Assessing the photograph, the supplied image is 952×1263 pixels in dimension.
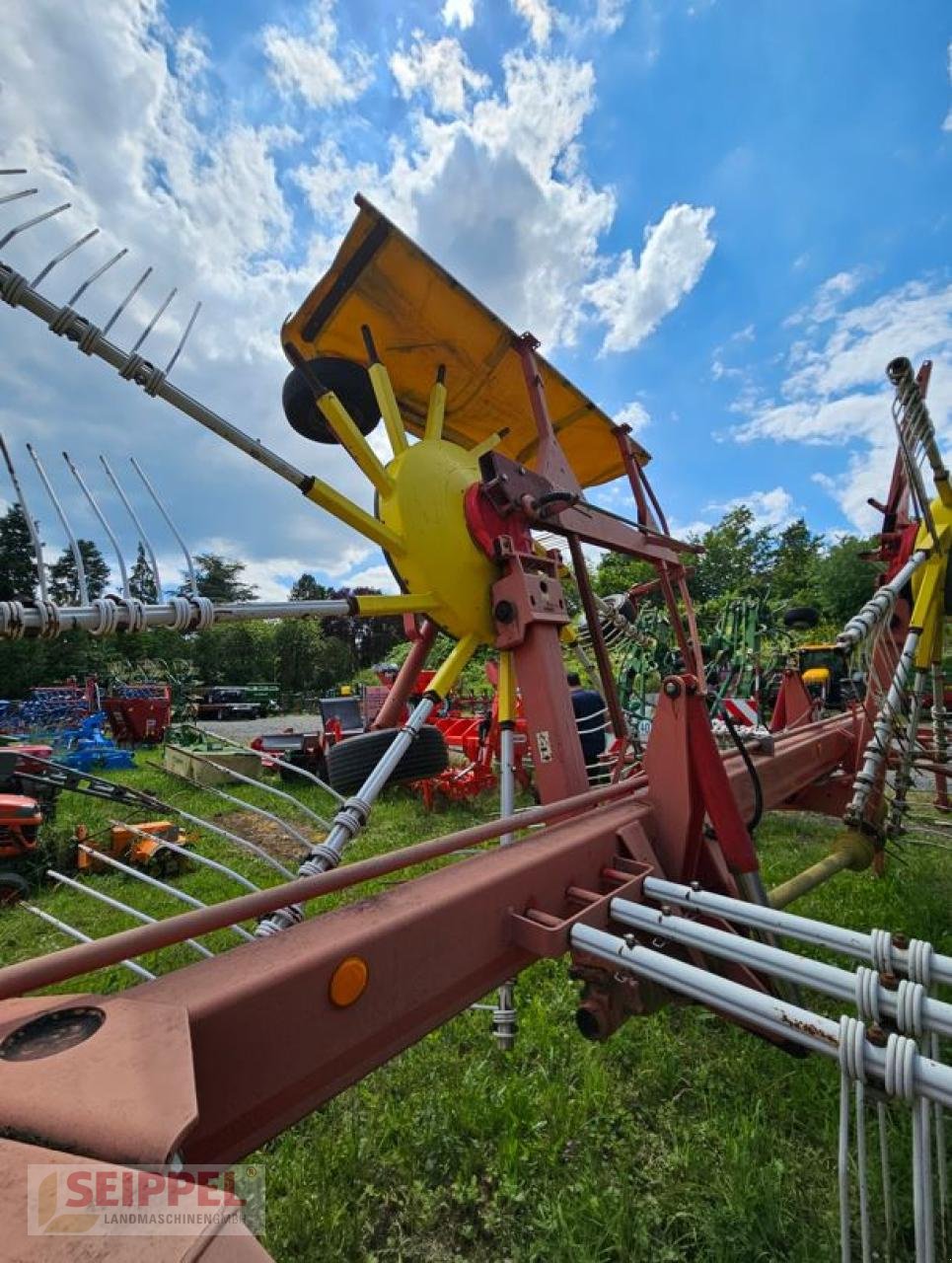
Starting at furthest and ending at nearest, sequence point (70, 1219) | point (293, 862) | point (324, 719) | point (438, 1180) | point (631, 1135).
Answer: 1. point (324, 719)
2. point (293, 862)
3. point (631, 1135)
4. point (438, 1180)
5. point (70, 1219)

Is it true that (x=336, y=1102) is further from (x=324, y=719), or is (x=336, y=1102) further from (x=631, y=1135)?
(x=324, y=719)

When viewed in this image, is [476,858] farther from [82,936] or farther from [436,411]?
[436,411]

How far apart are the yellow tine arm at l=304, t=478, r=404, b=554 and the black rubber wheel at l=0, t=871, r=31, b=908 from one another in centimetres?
425

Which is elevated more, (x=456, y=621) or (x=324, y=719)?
(x=456, y=621)

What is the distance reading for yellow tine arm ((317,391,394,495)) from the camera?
9.46 ft

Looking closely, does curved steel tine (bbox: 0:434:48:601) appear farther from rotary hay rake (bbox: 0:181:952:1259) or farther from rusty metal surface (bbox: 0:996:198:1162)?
rusty metal surface (bbox: 0:996:198:1162)

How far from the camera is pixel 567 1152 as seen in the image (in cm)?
209

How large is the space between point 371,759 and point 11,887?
4.05 metres

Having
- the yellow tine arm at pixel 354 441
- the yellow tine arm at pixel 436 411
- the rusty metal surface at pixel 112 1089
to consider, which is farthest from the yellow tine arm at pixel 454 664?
the rusty metal surface at pixel 112 1089

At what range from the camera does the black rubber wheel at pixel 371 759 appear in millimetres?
2705

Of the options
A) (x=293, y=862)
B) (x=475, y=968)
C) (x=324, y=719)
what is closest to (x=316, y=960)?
(x=475, y=968)

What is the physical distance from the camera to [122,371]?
87.1 inches

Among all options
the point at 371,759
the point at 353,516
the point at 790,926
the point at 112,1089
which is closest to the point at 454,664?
the point at 371,759

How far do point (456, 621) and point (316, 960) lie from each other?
2252 mm
